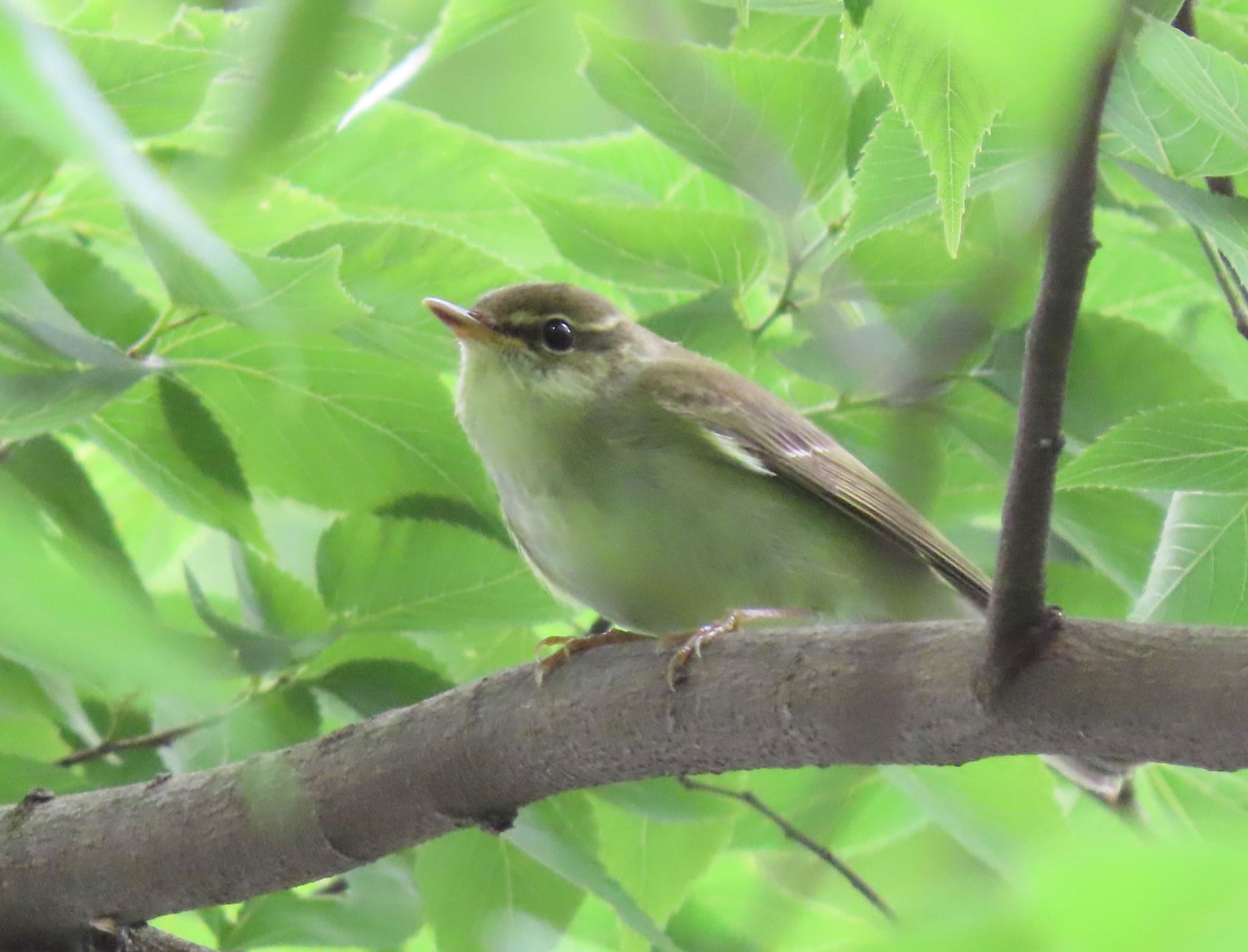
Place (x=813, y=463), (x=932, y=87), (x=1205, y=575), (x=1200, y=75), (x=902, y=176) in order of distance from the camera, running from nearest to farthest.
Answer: (x=932, y=87)
(x=1200, y=75)
(x=902, y=176)
(x=1205, y=575)
(x=813, y=463)

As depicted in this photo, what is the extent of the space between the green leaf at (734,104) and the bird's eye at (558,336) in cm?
94

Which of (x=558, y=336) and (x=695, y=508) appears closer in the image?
(x=695, y=508)

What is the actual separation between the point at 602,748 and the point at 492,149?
4.31ft

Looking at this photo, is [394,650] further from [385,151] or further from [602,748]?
[385,151]

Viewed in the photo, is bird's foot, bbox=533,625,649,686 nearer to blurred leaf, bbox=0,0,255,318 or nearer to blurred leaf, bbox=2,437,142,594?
blurred leaf, bbox=2,437,142,594

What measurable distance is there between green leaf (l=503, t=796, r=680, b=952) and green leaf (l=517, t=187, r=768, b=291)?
3.49 feet

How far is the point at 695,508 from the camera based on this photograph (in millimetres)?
2832

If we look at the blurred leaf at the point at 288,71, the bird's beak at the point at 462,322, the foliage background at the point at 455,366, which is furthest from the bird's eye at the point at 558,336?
the blurred leaf at the point at 288,71

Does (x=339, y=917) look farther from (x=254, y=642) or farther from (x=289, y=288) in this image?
(x=289, y=288)

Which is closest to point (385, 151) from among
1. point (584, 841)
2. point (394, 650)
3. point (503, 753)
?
point (394, 650)

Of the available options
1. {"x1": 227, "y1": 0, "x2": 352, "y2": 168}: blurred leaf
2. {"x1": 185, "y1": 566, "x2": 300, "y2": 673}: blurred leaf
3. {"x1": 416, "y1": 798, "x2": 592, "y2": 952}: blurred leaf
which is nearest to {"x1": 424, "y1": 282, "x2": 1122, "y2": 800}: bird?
{"x1": 416, "y1": 798, "x2": 592, "y2": 952}: blurred leaf

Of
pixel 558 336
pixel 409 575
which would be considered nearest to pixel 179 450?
pixel 409 575

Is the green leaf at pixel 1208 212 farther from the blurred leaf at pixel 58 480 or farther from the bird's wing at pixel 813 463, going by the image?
the blurred leaf at pixel 58 480

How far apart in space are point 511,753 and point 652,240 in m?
1.02
